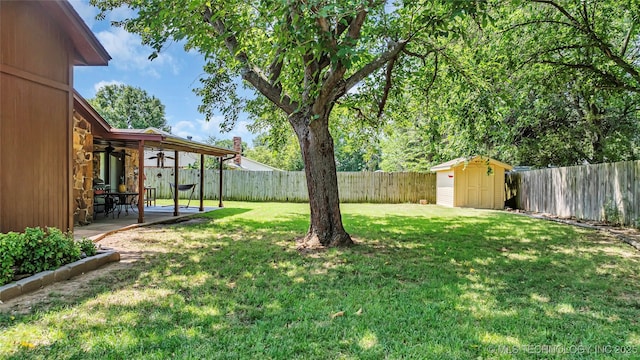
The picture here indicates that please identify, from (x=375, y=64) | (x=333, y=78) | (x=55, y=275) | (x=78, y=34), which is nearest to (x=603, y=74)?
(x=375, y=64)

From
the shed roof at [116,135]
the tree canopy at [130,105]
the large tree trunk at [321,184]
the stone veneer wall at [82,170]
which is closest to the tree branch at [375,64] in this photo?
the large tree trunk at [321,184]

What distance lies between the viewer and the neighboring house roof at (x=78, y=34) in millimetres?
4273

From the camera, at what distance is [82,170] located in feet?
26.5

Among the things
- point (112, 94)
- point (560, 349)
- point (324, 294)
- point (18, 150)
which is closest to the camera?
point (560, 349)

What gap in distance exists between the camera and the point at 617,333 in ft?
8.33

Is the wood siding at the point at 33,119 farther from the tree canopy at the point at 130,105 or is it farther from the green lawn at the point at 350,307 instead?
the tree canopy at the point at 130,105

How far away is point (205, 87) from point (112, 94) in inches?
1328

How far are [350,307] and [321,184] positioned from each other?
2823mm

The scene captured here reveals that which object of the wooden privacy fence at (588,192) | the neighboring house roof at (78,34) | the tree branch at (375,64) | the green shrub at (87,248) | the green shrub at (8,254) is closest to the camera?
the green shrub at (8,254)

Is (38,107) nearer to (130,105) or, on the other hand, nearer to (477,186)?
(477,186)

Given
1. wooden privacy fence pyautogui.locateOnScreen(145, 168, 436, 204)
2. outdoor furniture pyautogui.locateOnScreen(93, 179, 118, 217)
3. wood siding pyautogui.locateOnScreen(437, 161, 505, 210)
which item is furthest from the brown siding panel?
wood siding pyautogui.locateOnScreen(437, 161, 505, 210)

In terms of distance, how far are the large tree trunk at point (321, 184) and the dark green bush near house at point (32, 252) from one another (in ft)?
10.4

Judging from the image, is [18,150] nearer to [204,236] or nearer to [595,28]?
[204,236]

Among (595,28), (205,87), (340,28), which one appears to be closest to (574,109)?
(595,28)
